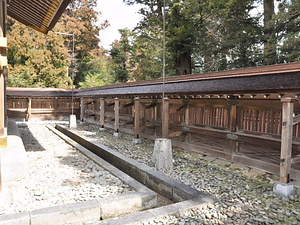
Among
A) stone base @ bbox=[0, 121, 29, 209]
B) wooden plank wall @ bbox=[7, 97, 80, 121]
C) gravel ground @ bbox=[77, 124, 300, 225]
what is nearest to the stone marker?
gravel ground @ bbox=[77, 124, 300, 225]

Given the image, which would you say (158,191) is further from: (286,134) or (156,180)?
(286,134)

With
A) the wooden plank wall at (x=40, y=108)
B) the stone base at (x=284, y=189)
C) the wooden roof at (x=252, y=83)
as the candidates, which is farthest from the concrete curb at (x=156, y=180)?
the wooden plank wall at (x=40, y=108)

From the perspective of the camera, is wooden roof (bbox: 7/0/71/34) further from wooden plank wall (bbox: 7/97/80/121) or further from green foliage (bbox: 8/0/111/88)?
wooden plank wall (bbox: 7/97/80/121)

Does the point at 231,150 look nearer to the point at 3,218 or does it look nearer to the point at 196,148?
the point at 196,148

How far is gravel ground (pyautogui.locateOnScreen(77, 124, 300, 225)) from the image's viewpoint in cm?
361

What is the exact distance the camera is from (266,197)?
4.45 m

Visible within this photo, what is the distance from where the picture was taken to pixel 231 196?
444 cm

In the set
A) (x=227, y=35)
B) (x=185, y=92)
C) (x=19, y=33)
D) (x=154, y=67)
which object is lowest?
(x=185, y=92)

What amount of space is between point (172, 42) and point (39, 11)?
12.0m

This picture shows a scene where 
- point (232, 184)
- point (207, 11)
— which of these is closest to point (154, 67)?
point (207, 11)

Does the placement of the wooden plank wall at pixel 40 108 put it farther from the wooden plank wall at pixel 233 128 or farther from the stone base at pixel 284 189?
the stone base at pixel 284 189

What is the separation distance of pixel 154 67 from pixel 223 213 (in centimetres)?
1647

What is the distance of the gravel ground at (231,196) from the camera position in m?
3.61

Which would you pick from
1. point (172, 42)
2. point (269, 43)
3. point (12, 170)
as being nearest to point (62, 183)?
point (12, 170)
